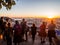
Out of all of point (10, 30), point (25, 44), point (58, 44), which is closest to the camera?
point (58, 44)

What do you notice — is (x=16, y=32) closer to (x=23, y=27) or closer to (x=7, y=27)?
(x=7, y=27)

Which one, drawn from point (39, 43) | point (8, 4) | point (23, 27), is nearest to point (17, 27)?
point (23, 27)

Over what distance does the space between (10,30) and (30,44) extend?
2.96 meters

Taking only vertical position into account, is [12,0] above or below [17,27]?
above

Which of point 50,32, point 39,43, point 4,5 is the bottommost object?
point 39,43

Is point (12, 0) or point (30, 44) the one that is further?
point (30, 44)

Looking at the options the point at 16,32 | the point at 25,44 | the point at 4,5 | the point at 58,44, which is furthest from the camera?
the point at 25,44

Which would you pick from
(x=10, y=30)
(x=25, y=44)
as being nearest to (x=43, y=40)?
(x=25, y=44)

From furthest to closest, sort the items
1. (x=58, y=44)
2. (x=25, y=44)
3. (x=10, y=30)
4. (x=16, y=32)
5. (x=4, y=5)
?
(x=25, y=44), (x=16, y=32), (x=10, y=30), (x=58, y=44), (x=4, y=5)

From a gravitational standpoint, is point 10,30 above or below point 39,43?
above

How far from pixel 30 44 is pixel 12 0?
7.87 m

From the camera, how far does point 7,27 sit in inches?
452

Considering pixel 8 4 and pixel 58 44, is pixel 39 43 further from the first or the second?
pixel 8 4

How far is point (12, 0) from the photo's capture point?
246 inches
